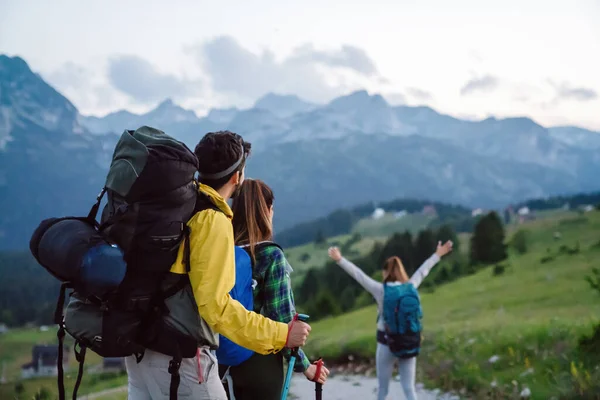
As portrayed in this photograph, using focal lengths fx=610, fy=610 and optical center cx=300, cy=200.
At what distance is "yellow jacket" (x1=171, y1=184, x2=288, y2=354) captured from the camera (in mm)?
2729

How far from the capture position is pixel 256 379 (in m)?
3.49

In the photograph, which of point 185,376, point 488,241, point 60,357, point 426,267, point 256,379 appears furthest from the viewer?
point 488,241

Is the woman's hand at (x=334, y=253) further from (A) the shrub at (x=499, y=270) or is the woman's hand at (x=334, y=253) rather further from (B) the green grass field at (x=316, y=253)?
(B) the green grass field at (x=316, y=253)

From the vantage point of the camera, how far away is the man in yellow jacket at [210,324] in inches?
108

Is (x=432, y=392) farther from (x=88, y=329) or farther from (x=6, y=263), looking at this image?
(x=6, y=263)

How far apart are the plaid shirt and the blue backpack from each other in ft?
0.44

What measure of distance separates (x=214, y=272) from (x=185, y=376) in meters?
0.56

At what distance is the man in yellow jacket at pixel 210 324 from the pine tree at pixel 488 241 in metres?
61.8

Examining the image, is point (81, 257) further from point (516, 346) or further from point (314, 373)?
point (516, 346)

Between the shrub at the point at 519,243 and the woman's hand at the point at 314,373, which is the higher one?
the woman's hand at the point at 314,373

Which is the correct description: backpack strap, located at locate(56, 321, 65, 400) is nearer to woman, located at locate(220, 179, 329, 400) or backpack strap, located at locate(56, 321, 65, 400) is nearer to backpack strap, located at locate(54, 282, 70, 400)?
Answer: backpack strap, located at locate(54, 282, 70, 400)

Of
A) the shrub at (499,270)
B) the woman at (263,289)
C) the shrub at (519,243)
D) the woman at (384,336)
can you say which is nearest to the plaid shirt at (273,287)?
the woman at (263,289)

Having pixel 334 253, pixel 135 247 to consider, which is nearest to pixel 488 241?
pixel 334 253

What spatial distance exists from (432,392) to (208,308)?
772cm
